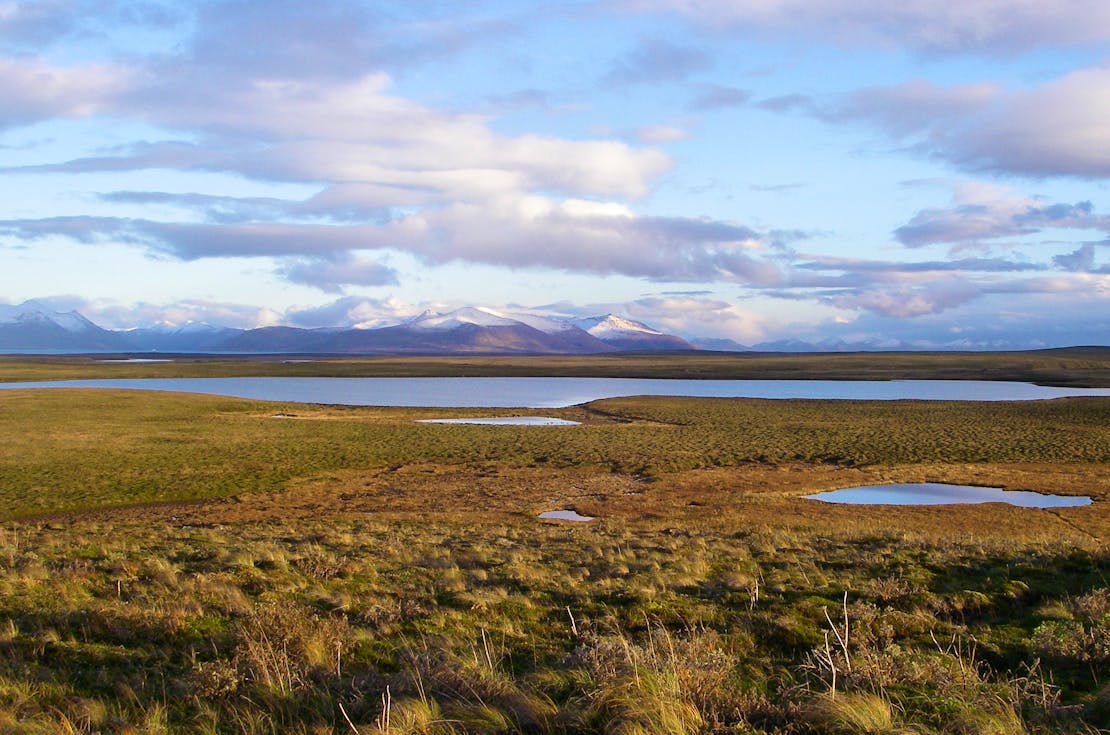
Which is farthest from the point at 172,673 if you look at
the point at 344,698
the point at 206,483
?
the point at 206,483

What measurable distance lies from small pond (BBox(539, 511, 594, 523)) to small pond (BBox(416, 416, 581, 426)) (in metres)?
29.4

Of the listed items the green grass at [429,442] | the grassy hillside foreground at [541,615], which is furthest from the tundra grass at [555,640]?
the green grass at [429,442]

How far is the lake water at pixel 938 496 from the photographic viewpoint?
28.5m

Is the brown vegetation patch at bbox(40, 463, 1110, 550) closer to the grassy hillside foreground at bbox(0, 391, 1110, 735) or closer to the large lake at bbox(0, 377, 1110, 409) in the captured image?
the grassy hillside foreground at bbox(0, 391, 1110, 735)

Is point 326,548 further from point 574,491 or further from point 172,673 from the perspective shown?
point 574,491

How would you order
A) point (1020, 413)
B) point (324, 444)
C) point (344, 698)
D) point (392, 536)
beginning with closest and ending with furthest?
point (344, 698), point (392, 536), point (324, 444), point (1020, 413)

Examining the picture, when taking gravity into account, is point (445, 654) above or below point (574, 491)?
above

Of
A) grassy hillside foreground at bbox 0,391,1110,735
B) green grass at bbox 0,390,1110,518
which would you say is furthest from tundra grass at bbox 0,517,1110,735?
green grass at bbox 0,390,1110,518

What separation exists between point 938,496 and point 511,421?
33.9 metres

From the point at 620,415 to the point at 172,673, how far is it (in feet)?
187

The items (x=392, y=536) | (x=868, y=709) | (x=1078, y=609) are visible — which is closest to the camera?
(x=868, y=709)

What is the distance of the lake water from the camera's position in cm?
2853

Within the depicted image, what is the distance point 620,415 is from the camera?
64062 mm

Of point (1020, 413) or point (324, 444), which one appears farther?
point (1020, 413)
